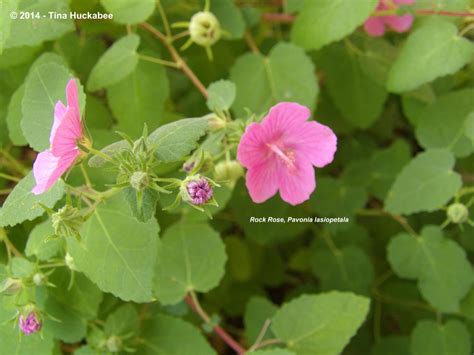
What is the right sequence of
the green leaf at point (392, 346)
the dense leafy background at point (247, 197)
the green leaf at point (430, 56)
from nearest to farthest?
the dense leafy background at point (247, 197) → the green leaf at point (430, 56) → the green leaf at point (392, 346)

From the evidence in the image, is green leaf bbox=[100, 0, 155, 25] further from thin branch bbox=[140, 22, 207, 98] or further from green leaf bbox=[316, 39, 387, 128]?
green leaf bbox=[316, 39, 387, 128]

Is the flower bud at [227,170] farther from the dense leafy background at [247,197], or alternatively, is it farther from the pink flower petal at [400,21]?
the pink flower petal at [400,21]

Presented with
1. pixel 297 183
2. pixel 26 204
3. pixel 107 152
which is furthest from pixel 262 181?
pixel 26 204

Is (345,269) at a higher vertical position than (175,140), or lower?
lower

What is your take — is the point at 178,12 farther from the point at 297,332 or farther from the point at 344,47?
the point at 297,332

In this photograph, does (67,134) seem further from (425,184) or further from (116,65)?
(425,184)

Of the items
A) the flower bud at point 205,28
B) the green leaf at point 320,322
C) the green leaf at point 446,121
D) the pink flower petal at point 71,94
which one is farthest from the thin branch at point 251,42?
the pink flower petal at point 71,94
